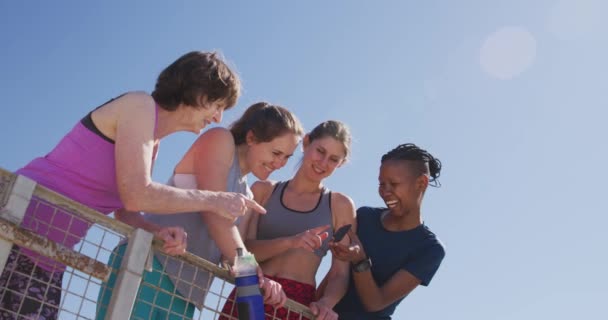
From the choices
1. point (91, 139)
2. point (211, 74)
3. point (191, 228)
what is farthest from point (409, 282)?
point (91, 139)

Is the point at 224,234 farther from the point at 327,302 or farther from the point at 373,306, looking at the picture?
the point at 373,306

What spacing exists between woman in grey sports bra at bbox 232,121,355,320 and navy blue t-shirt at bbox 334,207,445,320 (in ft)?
0.72

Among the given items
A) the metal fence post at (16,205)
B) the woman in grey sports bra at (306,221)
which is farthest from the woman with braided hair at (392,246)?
the metal fence post at (16,205)

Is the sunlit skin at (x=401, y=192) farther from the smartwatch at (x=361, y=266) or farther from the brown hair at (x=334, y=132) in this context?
the smartwatch at (x=361, y=266)

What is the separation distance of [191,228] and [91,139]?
3.10ft

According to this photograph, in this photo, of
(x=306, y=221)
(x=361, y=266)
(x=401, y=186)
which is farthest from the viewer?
(x=401, y=186)

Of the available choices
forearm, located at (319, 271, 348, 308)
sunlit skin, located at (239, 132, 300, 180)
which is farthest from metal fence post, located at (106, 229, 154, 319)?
forearm, located at (319, 271, 348, 308)

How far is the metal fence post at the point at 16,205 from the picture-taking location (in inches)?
103

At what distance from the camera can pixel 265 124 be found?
435 centimetres

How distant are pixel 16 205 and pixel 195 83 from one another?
1.20m

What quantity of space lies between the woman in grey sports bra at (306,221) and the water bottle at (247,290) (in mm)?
710

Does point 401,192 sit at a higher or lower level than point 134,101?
higher

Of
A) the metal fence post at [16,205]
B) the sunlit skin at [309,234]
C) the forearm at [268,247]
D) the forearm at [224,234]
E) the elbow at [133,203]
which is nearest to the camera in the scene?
the metal fence post at [16,205]

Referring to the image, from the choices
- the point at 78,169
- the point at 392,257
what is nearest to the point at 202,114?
the point at 78,169
